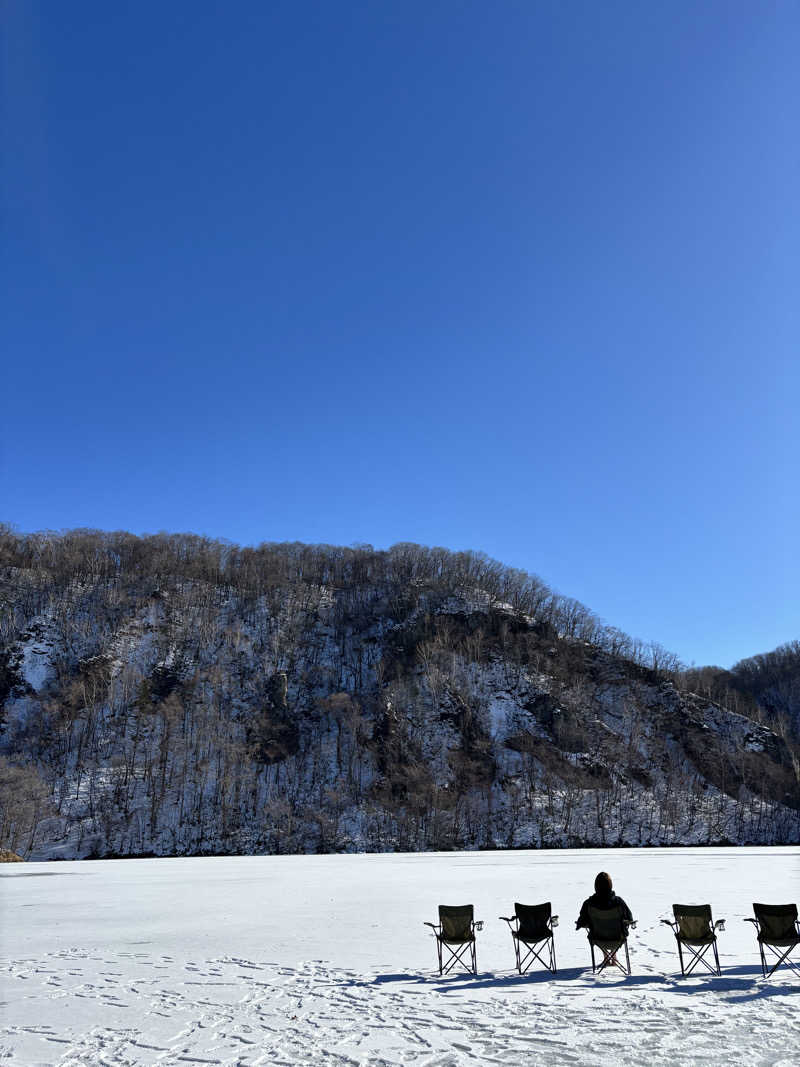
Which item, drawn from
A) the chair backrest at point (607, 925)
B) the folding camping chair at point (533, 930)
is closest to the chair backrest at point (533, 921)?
→ the folding camping chair at point (533, 930)

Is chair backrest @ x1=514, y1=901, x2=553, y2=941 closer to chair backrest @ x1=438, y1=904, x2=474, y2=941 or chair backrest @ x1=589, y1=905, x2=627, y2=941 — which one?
chair backrest @ x1=589, y1=905, x2=627, y2=941

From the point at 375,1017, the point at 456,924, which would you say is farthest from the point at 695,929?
the point at 375,1017

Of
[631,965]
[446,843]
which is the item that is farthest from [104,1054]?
[446,843]

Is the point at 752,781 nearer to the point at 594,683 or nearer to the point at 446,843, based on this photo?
the point at 594,683

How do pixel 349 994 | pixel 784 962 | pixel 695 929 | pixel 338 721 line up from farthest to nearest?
pixel 338 721, pixel 784 962, pixel 695 929, pixel 349 994

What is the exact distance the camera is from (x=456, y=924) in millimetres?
8406

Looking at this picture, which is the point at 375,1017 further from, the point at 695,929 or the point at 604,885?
the point at 695,929

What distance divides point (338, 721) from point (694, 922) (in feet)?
221

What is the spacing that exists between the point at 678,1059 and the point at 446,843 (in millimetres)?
53761

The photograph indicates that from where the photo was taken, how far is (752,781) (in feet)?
214

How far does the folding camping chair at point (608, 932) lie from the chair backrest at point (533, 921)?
58 cm

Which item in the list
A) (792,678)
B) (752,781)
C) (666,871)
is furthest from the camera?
(792,678)

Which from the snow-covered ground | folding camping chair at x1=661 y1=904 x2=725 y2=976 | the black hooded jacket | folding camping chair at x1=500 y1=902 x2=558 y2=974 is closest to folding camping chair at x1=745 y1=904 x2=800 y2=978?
the snow-covered ground

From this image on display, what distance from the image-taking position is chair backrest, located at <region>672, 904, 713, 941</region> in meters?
8.21
